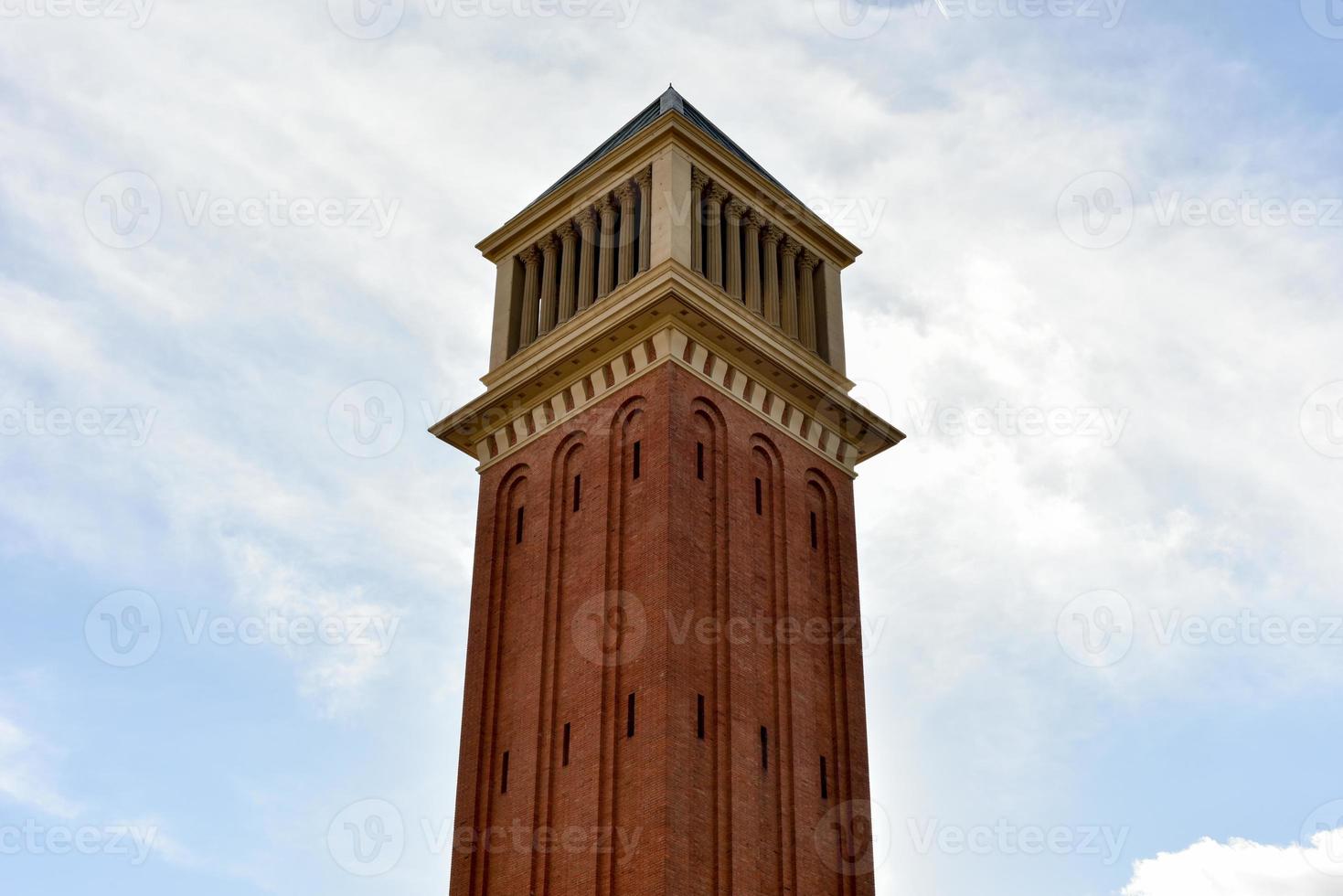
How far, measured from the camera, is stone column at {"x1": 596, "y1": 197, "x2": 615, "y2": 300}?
40719mm

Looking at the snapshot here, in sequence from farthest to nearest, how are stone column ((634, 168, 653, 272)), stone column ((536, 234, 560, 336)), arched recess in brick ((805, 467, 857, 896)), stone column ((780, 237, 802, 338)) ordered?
stone column ((780, 237, 802, 338)) < stone column ((536, 234, 560, 336)) < stone column ((634, 168, 653, 272)) < arched recess in brick ((805, 467, 857, 896))

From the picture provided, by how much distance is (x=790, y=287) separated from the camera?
4303 cm

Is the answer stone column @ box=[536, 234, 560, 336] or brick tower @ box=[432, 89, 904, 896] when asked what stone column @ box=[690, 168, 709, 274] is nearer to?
brick tower @ box=[432, 89, 904, 896]

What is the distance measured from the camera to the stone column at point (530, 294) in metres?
42.6

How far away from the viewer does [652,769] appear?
3161cm

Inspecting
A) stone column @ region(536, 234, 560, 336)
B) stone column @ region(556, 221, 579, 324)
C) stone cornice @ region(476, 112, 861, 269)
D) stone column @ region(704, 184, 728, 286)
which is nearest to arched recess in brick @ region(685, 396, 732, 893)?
stone column @ region(704, 184, 728, 286)

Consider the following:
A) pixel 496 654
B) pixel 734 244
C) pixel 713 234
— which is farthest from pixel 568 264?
pixel 496 654

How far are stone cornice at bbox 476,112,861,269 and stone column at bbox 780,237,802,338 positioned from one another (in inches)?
17.1

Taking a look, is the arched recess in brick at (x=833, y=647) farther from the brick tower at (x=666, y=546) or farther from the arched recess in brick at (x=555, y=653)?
the arched recess in brick at (x=555, y=653)

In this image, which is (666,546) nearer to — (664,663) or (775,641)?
(664,663)

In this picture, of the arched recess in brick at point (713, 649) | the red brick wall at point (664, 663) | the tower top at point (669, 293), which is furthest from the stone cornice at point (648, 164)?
the arched recess in brick at point (713, 649)

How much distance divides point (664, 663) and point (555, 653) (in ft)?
13.3

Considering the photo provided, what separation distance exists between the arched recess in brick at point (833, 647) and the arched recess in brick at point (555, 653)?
5.88 meters

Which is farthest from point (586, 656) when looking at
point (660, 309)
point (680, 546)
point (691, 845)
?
point (660, 309)
